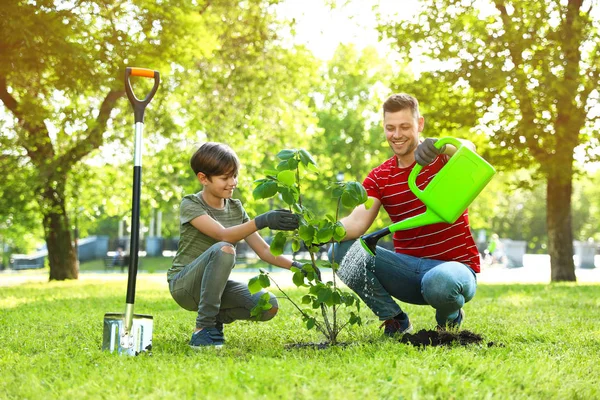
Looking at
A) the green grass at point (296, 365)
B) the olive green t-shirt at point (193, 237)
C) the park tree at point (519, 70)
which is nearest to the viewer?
the green grass at point (296, 365)

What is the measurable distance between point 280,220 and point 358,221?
76 cm

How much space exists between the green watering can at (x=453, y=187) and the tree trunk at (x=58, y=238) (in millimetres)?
11191

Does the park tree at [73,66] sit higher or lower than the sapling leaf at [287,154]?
higher

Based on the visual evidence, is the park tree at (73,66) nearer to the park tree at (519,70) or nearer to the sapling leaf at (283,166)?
the park tree at (519,70)

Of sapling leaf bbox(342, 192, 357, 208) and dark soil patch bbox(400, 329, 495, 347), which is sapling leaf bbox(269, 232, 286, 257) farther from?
dark soil patch bbox(400, 329, 495, 347)

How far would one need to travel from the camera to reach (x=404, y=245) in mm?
4641

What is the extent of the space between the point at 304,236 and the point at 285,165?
1.22ft

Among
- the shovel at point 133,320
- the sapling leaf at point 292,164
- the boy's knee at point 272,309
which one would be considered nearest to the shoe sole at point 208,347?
the shovel at point 133,320

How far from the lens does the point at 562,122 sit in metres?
12.3

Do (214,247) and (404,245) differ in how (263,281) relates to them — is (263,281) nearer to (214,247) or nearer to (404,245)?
(214,247)

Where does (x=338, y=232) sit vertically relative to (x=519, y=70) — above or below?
below

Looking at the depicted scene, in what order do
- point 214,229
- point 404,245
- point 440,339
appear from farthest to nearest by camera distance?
1. point 404,245
2. point 214,229
3. point 440,339

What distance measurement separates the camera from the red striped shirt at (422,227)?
4488 mm

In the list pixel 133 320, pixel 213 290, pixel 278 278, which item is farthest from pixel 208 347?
pixel 278 278
